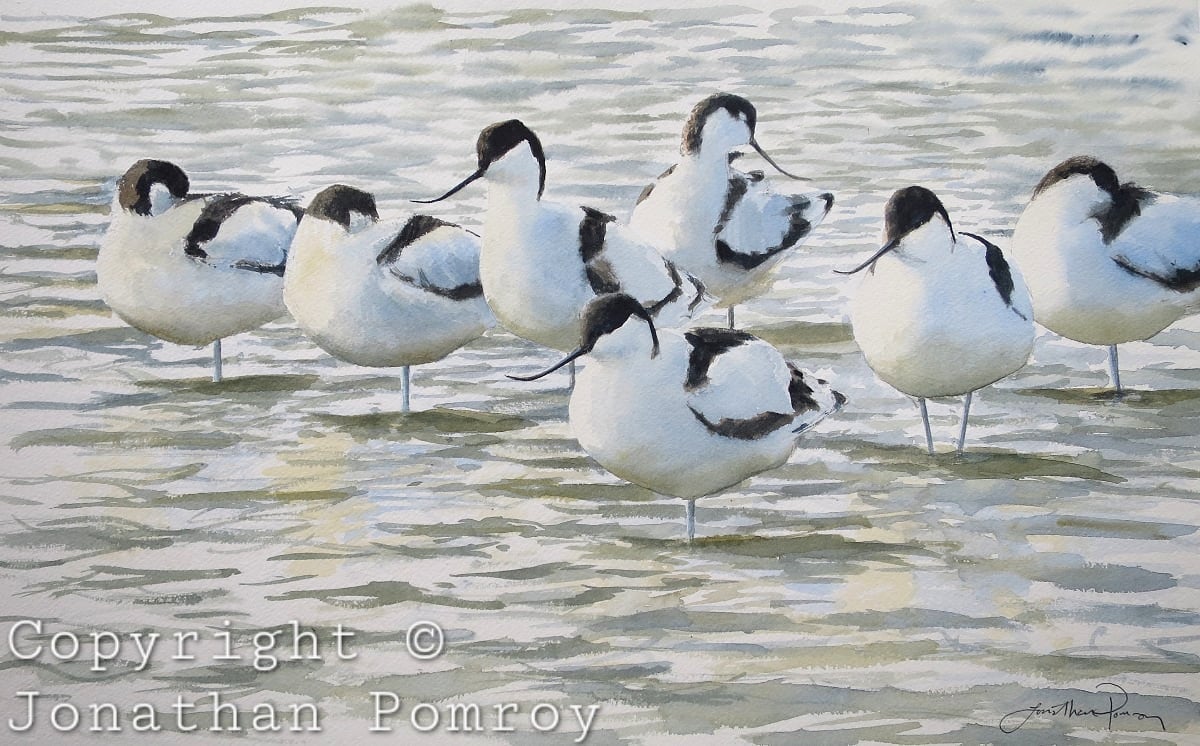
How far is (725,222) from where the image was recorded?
3.37m

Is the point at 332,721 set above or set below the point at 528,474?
below

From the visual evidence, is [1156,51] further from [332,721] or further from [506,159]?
[332,721]

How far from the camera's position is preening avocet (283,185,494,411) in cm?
300

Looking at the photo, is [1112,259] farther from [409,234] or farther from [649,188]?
[409,234]

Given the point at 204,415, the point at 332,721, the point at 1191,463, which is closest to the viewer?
the point at 332,721

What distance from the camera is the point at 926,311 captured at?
2.74m

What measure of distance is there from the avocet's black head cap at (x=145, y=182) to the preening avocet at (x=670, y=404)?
936mm

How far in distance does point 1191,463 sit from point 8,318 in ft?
6.63

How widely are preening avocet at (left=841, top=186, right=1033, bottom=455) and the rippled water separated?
0.17m

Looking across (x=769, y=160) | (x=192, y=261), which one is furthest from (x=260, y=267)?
(x=769, y=160)

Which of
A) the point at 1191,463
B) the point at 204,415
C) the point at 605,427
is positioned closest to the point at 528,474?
the point at 605,427

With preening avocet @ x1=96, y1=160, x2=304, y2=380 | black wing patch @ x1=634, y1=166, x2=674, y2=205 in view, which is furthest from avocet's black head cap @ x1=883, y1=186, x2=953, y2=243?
preening avocet @ x1=96, y1=160, x2=304, y2=380

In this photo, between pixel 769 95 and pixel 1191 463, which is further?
pixel 769 95

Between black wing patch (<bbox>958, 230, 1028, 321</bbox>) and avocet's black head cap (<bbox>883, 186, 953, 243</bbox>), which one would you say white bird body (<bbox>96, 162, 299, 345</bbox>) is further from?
black wing patch (<bbox>958, 230, 1028, 321</bbox>)
